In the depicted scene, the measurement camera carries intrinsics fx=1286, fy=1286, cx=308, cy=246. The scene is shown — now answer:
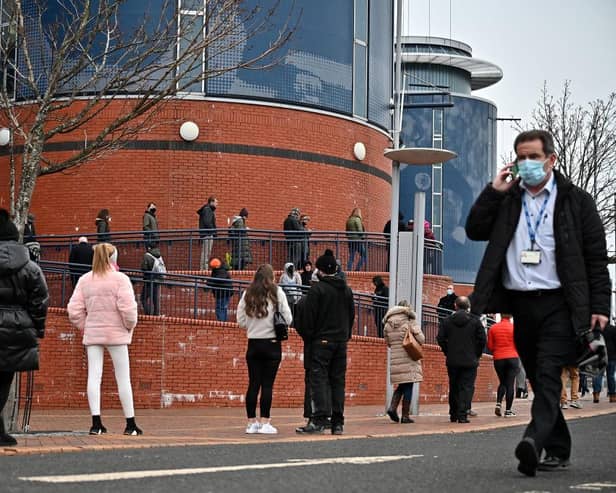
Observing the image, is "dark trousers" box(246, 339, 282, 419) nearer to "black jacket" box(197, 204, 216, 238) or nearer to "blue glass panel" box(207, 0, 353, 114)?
"black jacket" box(197, 204, 216, 238)

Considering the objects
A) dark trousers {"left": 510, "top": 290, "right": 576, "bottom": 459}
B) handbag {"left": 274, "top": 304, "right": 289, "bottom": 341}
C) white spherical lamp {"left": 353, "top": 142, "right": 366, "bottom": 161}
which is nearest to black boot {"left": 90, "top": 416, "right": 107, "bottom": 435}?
handbag {"left": 274, "top": 304, "right": 289, "bottom": 341}

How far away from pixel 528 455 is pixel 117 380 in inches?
229

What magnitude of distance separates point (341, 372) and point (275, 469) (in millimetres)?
5599

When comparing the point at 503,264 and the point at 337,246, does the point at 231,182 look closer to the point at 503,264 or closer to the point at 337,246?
the point at 337,246

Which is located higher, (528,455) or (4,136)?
(4,136)

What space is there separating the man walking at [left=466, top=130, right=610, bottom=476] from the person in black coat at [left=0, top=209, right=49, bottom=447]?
428 cm

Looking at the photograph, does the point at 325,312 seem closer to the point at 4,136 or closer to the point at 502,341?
the point at 502,341

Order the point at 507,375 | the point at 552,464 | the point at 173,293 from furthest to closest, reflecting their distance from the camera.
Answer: the point at 173,293 < the point at 507,375 < the point at 552,464

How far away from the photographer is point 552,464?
811 centimetres

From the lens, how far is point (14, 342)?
34.9 feet

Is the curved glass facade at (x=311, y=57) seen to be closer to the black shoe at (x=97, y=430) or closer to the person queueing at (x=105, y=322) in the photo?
the person queueing at (x=105, y=322)

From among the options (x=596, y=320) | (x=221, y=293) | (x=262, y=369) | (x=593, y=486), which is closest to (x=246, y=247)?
(x=221, y=293)

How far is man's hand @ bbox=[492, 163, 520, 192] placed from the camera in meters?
8.07

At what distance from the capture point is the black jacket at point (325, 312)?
13.6 m
